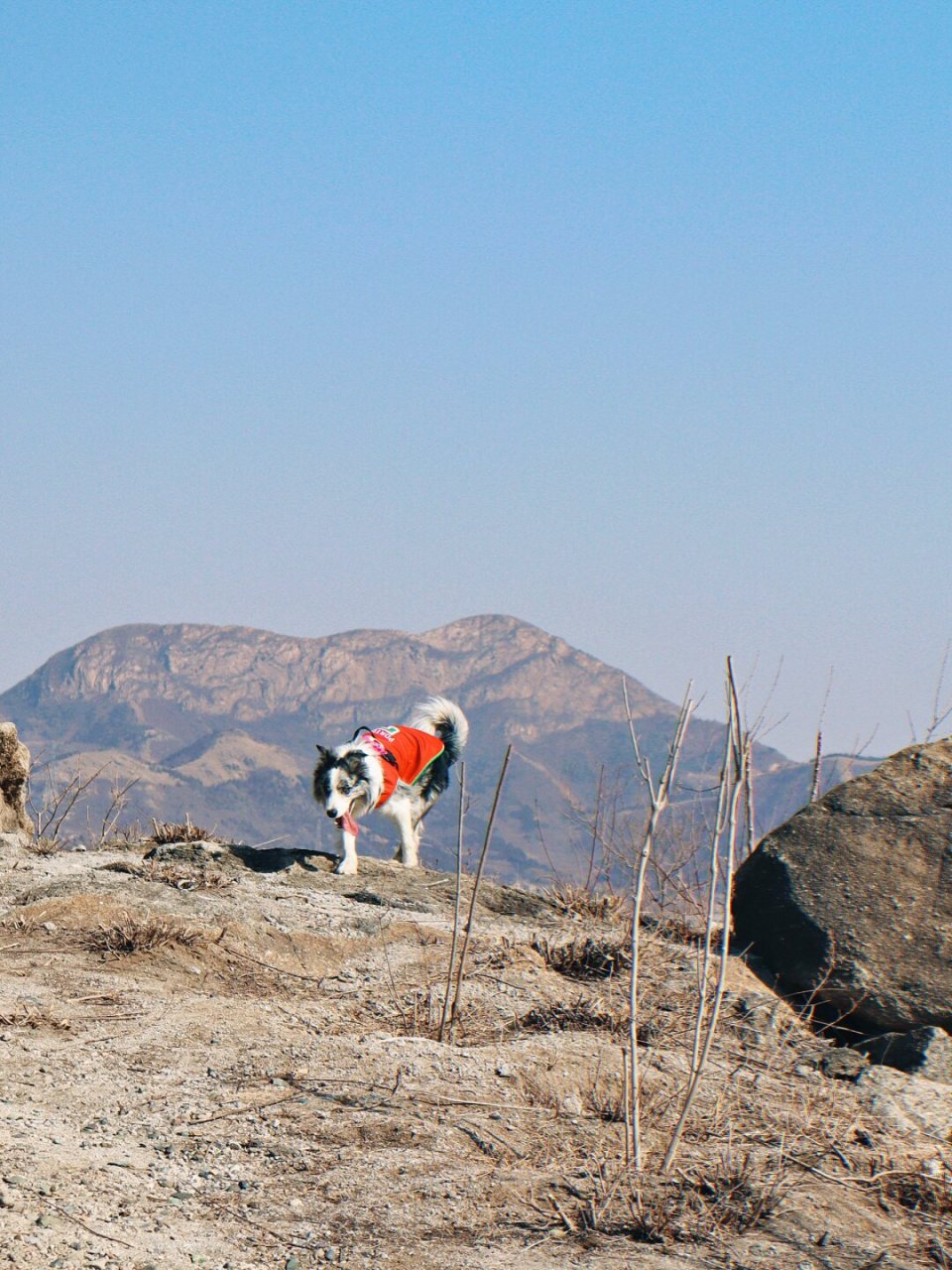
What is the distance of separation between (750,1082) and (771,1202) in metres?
1.57

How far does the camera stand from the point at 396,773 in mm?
10742

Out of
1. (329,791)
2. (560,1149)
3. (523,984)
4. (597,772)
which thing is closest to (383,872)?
(329,791)

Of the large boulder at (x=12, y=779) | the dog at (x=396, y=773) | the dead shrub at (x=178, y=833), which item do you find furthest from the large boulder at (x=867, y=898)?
the large boulder at (x=12, y=779)

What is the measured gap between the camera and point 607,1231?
403cm

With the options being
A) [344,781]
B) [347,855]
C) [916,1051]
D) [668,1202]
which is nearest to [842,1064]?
[916,1051]

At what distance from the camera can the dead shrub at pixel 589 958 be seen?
7125mm

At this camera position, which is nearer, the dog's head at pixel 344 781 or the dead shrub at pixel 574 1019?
the dead shrub at pixel 574 1019

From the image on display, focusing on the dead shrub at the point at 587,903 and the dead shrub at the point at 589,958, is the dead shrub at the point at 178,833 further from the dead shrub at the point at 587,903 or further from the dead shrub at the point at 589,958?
the dead shrub at the point at 589,958

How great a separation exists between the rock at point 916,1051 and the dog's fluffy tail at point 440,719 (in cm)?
502

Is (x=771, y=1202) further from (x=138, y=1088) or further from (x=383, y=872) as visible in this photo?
(x=383, y=872)

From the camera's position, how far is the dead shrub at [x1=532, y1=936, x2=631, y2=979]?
281 inches

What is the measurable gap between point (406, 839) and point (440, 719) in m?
1.28

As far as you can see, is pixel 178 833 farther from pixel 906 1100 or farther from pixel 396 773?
pixel 906 1100

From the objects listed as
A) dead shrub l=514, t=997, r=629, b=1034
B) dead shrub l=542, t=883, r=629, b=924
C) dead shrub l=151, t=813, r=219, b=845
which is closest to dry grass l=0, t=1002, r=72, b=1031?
dead shrub l=514, t=997, r=629, b=1034
